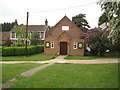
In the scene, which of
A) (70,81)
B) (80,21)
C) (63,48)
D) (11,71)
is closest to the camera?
(70,81)

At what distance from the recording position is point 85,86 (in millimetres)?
6297

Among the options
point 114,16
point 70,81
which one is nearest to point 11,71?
point 70,81

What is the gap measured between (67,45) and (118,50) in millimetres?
8682

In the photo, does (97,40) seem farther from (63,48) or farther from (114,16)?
(114,16)

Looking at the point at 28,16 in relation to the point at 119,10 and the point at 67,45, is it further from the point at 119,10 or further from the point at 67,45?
the point at 119,10

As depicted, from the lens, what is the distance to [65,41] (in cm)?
2542

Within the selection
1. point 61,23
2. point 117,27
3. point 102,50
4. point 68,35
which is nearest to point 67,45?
point 68,35

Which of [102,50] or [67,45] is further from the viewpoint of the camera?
[67,45]

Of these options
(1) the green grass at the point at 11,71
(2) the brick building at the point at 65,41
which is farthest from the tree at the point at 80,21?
(1) the green grass at the point at 11,71

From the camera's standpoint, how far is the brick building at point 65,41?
2520 cm

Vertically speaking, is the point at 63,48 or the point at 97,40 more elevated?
the point at 97,40

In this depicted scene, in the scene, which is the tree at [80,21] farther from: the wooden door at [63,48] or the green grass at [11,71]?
the green grass at [11,71]

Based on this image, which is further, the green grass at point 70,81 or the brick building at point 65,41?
the brick building at point 65,41

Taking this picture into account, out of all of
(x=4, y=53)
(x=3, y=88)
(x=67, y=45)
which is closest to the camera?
(x=3, y=88)
